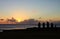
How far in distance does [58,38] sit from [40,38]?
151cm

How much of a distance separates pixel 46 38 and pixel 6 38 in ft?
11.1

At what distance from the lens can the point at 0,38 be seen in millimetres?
15188

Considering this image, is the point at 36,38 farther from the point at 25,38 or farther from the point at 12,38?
the point at 12,38

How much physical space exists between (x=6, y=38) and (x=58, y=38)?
435 cm

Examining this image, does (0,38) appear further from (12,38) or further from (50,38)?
(50,38)

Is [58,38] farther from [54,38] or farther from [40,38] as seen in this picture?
[40,38]

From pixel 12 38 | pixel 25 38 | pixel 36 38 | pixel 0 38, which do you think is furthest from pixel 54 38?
pixel 0 38

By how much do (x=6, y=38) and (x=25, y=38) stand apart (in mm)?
1600

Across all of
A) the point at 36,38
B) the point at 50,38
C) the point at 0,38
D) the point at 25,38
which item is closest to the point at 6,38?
the point at 0,38

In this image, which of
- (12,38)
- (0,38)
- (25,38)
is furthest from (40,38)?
(0,38)

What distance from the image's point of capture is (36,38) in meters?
15.4

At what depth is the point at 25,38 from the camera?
15391 mm

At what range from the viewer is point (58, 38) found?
15086 millimetres

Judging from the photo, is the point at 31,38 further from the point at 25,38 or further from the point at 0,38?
the point at 0,38
